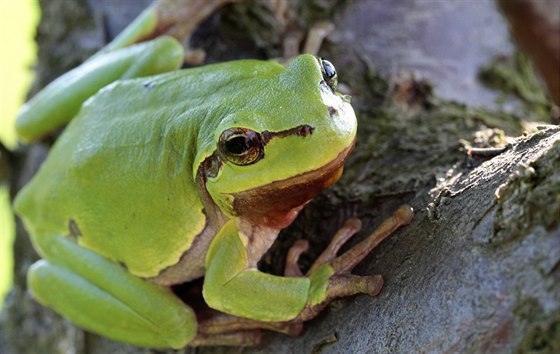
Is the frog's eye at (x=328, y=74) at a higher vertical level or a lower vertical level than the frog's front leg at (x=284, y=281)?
higher

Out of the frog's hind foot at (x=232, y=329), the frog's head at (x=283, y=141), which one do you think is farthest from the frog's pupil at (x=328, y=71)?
the frog's hind foot at (x=232, y=329)

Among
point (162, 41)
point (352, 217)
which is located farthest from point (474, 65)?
point (162, 41)

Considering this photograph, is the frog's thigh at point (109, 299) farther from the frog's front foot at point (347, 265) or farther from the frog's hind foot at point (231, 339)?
the frog's front foot at point (347, 265)

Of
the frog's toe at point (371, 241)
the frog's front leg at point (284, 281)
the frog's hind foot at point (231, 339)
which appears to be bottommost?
the frog's hind foot at point (231, 339)

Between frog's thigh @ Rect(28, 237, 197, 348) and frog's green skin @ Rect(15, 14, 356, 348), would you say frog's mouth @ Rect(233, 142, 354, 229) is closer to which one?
frog's green skin @ Rect(15, 14, 356, 348)

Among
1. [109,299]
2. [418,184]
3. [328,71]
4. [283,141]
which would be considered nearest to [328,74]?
[328,71]

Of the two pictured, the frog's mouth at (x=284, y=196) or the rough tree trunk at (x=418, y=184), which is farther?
the frog's mouth at (x=284, y=196)

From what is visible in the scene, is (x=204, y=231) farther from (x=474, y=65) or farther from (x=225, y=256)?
(x=474, y=65)
